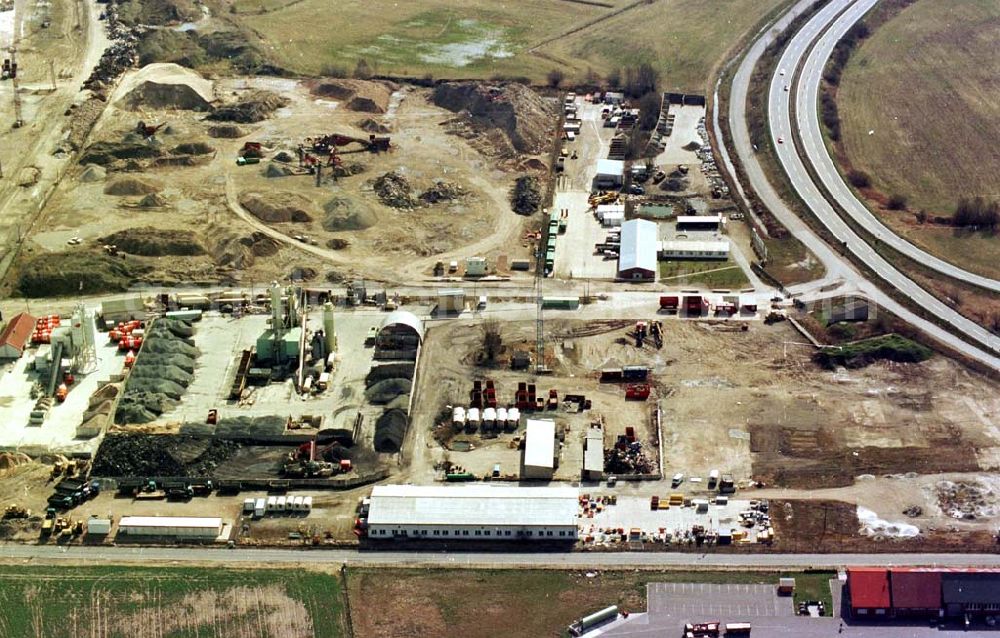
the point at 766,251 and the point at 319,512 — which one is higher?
the point at 766,251

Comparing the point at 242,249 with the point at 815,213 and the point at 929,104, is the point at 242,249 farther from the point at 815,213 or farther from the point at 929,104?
the point at 929,104

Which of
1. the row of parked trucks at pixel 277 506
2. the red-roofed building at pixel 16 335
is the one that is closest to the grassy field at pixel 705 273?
the row of parked trucks at pixel 277 506

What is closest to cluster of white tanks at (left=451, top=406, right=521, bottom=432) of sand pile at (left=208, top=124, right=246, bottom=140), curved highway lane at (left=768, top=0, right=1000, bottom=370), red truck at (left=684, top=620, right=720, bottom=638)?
red truck at (left=684, top=620, right=720, bottom=638)

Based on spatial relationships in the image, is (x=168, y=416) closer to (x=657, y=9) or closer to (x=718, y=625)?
(x=718, y=625)

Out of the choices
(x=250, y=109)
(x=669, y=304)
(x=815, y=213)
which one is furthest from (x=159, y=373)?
(x=815, y=213)

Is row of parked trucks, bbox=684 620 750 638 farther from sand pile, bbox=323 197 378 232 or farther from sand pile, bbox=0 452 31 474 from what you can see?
sand pile, bbox=323 197 378 232

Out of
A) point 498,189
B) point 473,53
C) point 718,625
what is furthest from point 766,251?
point 473,53
